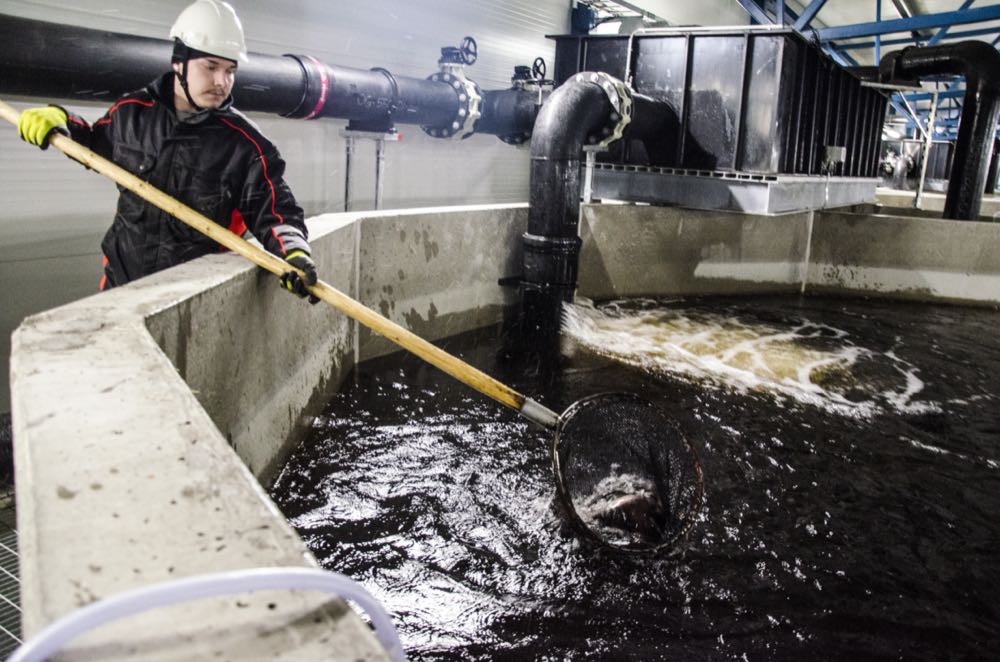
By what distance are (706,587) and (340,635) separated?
7.42 ft

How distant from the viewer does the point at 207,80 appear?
3061mm

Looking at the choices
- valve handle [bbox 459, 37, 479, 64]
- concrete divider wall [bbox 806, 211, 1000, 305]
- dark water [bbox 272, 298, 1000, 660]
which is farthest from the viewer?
concrete divider wall [bbox 806, 211, 1000, 305]

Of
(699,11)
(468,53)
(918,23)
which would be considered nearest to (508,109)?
(468,53)

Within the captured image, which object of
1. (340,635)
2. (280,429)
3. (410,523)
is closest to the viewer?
(340,635)

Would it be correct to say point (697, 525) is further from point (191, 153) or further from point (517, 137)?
point (517, 137)

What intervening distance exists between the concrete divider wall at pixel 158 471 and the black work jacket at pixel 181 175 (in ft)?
0.80

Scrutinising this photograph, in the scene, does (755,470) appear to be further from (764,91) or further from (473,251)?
Answer: (764,91)

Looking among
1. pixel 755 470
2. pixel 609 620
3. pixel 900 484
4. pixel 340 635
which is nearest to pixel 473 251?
pixel 755 470

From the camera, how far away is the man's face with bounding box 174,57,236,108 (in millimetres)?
3039

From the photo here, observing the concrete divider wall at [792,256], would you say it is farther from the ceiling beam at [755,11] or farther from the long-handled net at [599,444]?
the ceiling beam at [755,11]

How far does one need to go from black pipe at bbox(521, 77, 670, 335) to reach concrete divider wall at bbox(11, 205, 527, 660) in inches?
125

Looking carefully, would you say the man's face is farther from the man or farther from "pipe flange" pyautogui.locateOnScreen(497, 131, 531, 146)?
"pipe flange" pyautogui.locateOnScreen(497, 131, 531, 146)

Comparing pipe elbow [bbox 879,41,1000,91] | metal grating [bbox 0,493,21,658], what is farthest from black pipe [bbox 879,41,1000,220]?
metal grating [bbox 0,493,21,658]

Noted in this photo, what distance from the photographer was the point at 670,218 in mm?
8203
